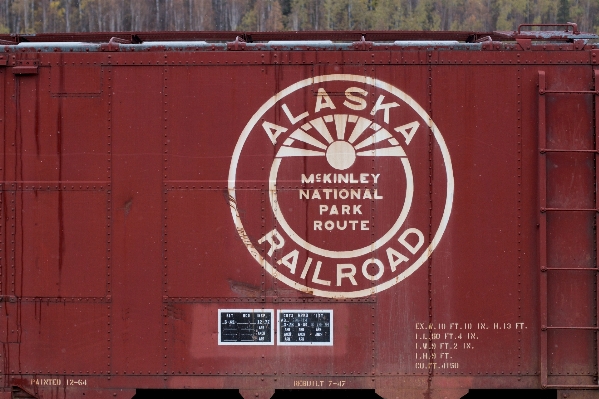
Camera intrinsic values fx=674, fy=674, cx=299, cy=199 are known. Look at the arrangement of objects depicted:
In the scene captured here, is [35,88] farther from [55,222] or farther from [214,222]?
[214,222]

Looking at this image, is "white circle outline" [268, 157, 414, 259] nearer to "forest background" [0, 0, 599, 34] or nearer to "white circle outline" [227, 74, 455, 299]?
"white circle outline" [227, 74, 455, 299]

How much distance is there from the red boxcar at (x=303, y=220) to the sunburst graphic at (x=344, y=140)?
2 cm

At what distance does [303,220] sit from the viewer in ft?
20.2

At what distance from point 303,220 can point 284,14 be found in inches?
1712

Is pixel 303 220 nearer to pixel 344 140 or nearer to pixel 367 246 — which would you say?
pixel 367 246

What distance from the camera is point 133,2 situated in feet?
145

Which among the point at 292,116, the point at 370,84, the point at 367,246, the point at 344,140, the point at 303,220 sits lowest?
the point at 367,246

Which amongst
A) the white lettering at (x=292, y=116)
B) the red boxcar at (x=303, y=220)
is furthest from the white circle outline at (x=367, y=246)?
the white lettering at (x=292, y=116)

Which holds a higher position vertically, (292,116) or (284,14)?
(284,14)

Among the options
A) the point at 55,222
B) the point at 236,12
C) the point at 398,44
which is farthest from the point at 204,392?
the point at 236,12

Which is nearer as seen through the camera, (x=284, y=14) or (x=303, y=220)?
(x=303, y=220)

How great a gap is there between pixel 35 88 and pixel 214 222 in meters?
2.07

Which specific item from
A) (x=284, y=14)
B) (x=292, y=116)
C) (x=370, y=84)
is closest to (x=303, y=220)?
(x=292, y=116)

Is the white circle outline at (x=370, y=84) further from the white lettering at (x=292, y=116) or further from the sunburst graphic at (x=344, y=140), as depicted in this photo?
the sunburst graphic at (x=344, y=140)
